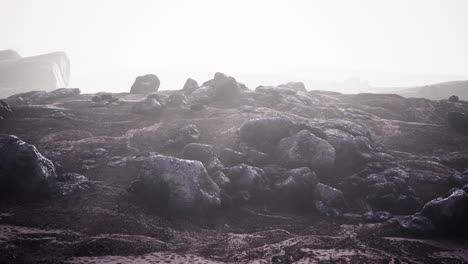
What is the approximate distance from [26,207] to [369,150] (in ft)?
97.2

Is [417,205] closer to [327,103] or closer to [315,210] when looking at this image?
[315,210]

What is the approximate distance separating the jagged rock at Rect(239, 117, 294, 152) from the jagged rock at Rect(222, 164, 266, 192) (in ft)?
16.6

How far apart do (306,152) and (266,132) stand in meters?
5.21

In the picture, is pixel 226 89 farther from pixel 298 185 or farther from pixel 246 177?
pixel 298 185

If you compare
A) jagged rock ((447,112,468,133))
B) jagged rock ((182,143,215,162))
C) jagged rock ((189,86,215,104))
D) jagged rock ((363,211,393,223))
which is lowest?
jagged rock ((363,211,393,223))

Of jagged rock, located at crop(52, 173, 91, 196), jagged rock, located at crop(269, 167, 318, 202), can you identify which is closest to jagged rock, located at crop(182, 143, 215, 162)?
jagged rock, located at crop(269, 167, 318, 202)

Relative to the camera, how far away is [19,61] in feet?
421

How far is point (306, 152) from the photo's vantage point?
28844 millimetres

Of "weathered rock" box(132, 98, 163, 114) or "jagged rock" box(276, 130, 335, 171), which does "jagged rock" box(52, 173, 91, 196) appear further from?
"weathered rock" box(132, 98, 163, 114)

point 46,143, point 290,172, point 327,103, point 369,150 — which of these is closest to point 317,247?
point 290,172

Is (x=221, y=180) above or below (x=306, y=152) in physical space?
below

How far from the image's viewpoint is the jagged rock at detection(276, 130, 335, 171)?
28.2 metres

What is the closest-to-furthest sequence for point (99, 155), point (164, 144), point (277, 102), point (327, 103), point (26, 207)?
1. point (26, 207)
2. point (99, 155)
3. point (164, 144)
4. point (277, 102)
5. point (327, 103)

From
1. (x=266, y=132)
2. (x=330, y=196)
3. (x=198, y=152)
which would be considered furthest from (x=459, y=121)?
(x=198, y=152)
